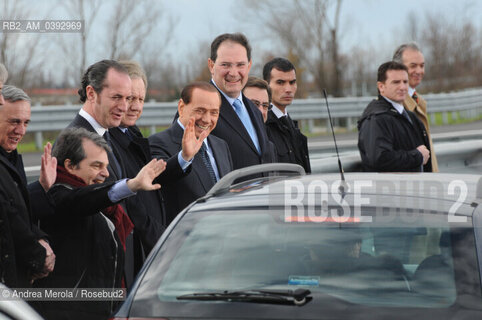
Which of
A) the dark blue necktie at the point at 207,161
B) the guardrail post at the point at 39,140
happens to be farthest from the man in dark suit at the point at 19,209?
the guardrail post at the point at 39,140

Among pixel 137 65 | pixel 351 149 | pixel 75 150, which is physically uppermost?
pixel 137 65

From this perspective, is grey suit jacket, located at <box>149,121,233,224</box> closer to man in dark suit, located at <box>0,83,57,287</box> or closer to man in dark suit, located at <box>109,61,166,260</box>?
man in dark suit, located at <box>109,61,166,260</box>

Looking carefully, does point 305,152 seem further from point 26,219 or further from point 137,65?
point 26,219

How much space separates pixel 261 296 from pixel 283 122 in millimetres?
4356

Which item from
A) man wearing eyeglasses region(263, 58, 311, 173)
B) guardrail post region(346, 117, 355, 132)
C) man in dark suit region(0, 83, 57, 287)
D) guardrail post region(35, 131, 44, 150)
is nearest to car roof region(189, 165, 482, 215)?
man in dark suit region(0, 83, 57, 287)

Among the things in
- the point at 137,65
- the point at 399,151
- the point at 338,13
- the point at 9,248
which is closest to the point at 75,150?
the point at 9,248

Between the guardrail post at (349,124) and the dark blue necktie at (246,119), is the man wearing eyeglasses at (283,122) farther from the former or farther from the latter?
the guardrail post at (349,124)

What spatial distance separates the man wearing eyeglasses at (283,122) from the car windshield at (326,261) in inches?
148

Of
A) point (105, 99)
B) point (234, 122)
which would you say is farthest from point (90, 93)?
point (234, 122)

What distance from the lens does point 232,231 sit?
368 cm

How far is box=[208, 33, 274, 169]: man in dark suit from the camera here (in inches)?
255

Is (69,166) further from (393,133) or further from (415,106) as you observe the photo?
(415,106)

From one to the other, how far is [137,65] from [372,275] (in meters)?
3.48

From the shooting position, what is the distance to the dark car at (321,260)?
3.37 metres
